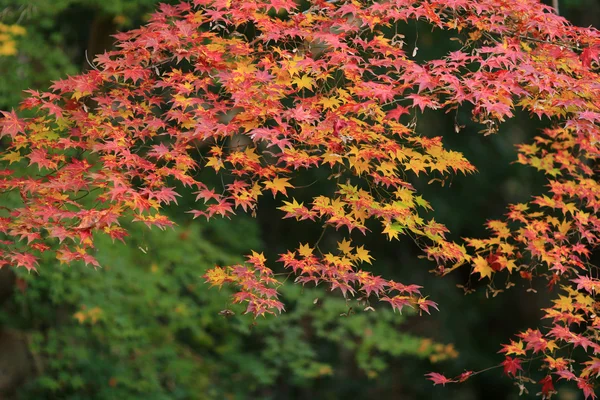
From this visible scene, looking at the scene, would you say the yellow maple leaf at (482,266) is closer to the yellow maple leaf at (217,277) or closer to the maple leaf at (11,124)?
the yellow maple leaf at (217,277)

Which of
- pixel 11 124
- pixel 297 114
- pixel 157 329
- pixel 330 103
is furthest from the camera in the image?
pixel 157 329

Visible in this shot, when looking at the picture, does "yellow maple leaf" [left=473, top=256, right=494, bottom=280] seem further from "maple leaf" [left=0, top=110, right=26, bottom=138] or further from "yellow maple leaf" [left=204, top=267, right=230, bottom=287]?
"maple leaf" [left=0, top=110, right=26, bottom=138]

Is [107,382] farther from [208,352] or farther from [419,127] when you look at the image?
[419,127]

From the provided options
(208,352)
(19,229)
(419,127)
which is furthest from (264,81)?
(419,127)

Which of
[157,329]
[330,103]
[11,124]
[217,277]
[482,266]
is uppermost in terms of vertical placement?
[330,103]

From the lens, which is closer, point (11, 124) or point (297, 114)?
point (297, 114)

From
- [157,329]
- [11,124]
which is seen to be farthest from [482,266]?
[157,329]

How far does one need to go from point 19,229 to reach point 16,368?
401cm

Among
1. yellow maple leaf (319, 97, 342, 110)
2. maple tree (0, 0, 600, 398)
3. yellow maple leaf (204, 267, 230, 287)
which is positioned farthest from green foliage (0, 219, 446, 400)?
yellow maple leaf (319, 97, 342, 110)

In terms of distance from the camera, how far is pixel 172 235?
8.30 m

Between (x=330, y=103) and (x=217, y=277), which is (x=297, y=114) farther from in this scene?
(x=217, y=277)

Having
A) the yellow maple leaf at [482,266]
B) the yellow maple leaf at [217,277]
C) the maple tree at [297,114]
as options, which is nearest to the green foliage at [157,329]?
the yellow maple leaf at [482,266]

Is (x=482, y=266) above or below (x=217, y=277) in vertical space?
below

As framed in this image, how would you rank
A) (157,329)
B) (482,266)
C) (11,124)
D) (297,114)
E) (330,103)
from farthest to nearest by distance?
(157,329)
(482,266)
(11,124)
(330,103)
(297,114)
